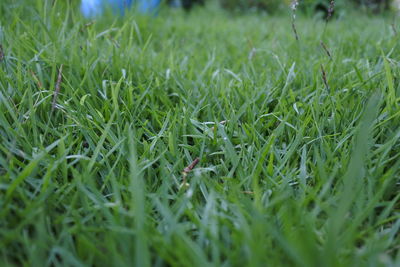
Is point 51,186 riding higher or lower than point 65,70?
lower

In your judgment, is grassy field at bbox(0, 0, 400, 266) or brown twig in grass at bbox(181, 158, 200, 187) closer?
grassy field at bbox(0, 0, 400, 266)

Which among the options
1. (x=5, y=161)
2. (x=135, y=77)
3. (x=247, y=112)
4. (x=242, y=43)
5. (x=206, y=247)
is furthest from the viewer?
(x=242, y=43)

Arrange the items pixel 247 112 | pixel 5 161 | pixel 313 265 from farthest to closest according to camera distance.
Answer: pixel 247 112 → pixel 5 161 → pixel 313 265

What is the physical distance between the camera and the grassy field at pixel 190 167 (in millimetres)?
680

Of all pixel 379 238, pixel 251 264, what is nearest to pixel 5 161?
pixel 251 264

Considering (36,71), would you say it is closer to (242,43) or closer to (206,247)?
(206,247)

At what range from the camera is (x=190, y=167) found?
94 centimetres

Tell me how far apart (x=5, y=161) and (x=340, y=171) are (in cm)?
82

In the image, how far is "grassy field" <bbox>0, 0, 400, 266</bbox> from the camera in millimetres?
680

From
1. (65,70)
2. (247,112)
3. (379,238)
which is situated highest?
(65,70)

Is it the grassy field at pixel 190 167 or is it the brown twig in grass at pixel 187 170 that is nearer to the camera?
the grassy field at pixel 190 167

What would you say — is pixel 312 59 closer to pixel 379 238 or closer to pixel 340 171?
pixel 340 171

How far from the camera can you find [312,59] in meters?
1.68

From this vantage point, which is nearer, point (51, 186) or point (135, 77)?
point (51, 186)
